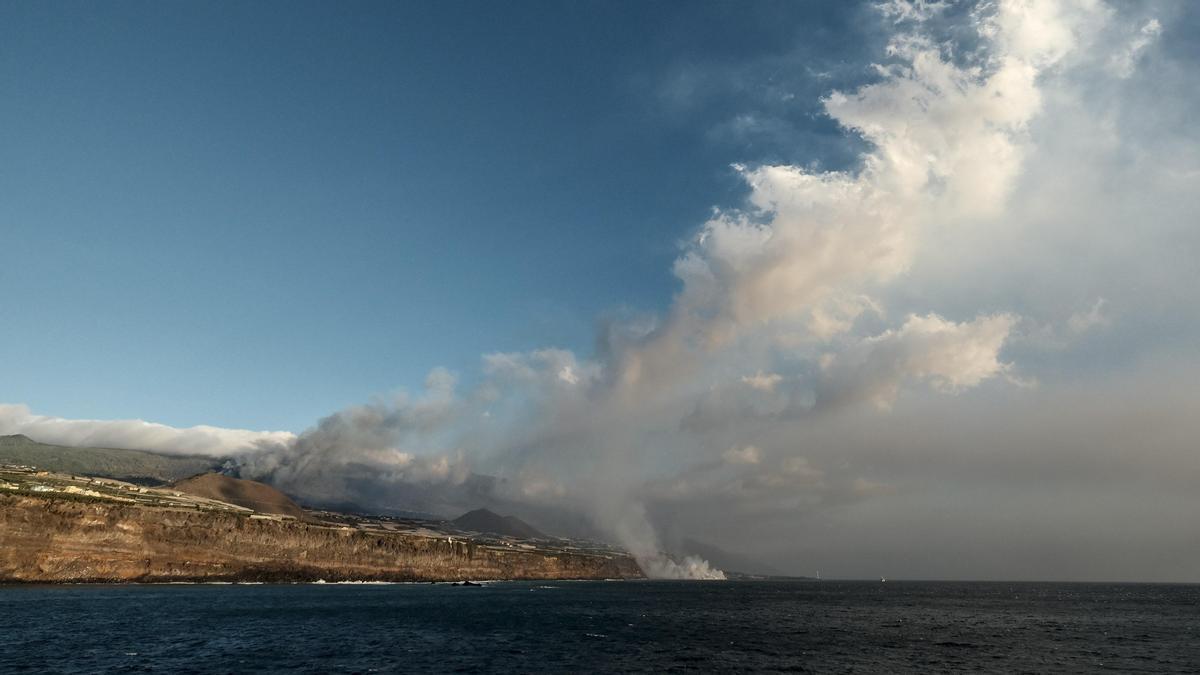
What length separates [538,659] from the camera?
73875mm

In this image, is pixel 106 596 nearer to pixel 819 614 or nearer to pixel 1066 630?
pixel 819 614

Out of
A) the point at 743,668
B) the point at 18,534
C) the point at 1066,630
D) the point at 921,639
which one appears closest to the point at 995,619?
the point at 1066,630

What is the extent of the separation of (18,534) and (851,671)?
21323 centimetres

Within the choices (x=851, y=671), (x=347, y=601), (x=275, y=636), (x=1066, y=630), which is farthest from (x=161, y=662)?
(x=1066, y=630)

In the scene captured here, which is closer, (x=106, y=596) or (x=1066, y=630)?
(x=1066, y=630)

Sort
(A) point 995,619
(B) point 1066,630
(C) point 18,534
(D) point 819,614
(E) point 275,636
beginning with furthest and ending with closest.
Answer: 1. (C) point 18,534
2. (D) point 819,614
3. (A) point 995,619
4. (B) point 1066,630
5. (E) point 275,636

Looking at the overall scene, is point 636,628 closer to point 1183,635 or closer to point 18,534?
point 1183,635

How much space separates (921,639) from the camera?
101 m

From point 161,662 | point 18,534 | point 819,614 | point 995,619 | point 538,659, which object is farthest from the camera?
point 18,534

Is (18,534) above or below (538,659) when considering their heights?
below

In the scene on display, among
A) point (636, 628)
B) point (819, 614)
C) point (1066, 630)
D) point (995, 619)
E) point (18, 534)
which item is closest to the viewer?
point (636, 628)

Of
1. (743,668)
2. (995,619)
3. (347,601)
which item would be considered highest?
(743,668)

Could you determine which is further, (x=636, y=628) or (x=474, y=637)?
(x=636, y=628)

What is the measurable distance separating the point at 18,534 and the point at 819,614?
215483mm
